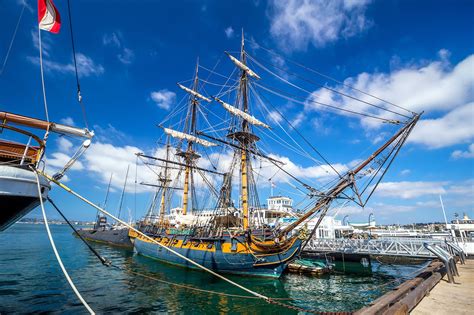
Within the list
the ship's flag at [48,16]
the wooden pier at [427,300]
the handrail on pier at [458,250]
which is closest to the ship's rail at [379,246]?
the handrail on pier at [458,250]

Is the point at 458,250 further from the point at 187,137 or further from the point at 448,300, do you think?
the point at 187,137

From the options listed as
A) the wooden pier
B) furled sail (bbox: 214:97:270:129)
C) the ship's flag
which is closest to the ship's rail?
the wooden pier

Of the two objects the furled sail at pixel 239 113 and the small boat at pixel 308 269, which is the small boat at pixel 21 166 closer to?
the furled sail at pixel 239 113

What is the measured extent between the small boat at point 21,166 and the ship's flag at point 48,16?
148 inches

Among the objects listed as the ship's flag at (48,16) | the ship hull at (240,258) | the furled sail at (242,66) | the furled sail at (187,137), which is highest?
the furled sail at (242,66)

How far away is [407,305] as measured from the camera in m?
7.35

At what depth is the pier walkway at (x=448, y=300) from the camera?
7.72 metres

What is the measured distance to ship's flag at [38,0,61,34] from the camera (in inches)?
377

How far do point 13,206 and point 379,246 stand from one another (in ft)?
104

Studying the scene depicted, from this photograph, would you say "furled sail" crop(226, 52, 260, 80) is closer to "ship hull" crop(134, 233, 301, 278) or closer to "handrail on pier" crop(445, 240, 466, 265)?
"ship hull" crop(134, 233, 301, 278)

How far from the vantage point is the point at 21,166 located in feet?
28.3

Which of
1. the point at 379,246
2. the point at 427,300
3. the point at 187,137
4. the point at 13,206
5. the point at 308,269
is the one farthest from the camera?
the point at 187,137

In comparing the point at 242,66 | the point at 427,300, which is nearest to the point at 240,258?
the point at 427,300

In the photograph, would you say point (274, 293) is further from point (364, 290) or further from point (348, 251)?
point (348, 251)
